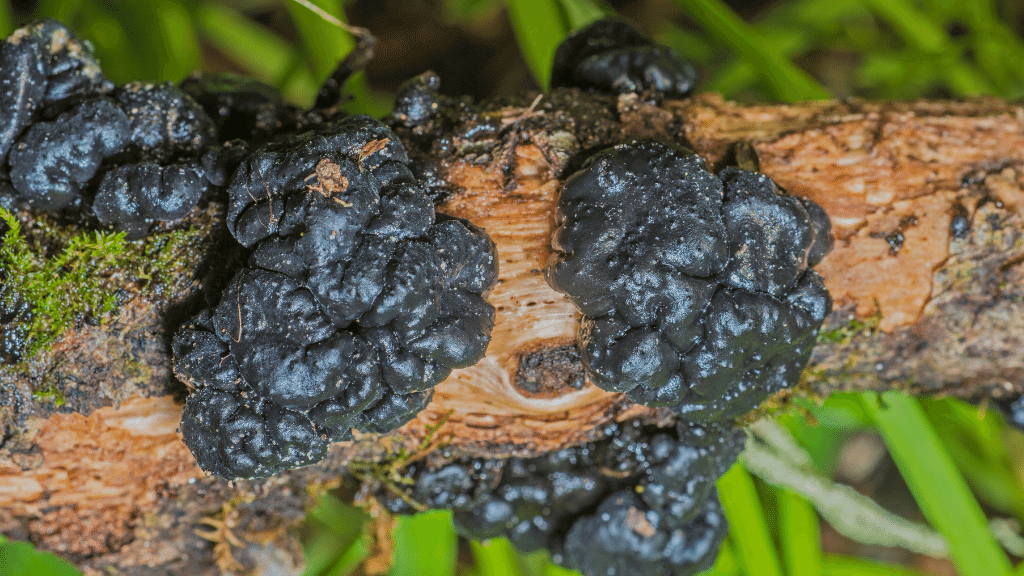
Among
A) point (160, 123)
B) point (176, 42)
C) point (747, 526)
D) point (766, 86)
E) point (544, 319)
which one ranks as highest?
point (766, 86)

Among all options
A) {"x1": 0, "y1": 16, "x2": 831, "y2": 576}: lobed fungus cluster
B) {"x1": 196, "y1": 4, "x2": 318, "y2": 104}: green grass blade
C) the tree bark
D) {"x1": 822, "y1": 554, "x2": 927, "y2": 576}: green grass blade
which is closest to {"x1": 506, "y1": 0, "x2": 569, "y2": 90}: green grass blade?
the tree bark

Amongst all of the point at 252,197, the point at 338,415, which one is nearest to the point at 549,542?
the point at 338,415

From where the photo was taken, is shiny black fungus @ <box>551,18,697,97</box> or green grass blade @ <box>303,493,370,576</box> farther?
green grass blade @ <box>303,493,370,576</box>

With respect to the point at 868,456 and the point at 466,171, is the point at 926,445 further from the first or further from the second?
the point at 868,456

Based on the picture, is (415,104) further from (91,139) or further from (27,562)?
(27,562)

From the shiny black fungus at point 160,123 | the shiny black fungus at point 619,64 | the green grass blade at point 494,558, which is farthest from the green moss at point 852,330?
the shiny black fungus at point 160,123

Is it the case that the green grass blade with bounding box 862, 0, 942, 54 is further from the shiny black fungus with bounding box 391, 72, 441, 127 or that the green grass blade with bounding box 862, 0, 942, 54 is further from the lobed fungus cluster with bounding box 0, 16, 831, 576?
the shiny black fungus with bounding box 391, 72, 441, 127

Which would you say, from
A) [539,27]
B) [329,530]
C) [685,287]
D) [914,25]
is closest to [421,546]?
[329,530]
